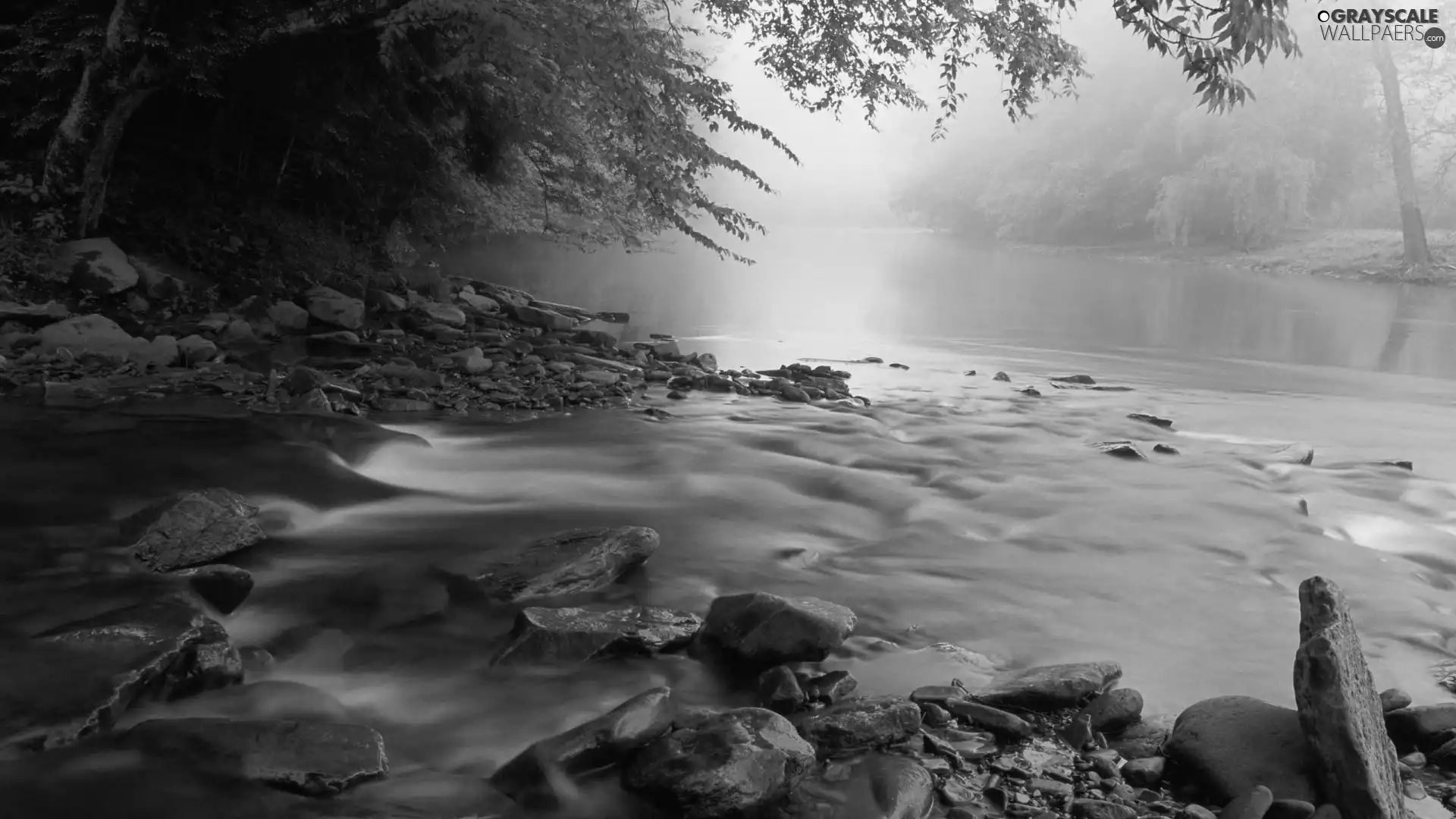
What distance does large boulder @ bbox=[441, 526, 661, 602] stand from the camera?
443cm

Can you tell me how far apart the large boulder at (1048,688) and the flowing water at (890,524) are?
0.27 metres

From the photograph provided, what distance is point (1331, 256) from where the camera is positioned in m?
30.7

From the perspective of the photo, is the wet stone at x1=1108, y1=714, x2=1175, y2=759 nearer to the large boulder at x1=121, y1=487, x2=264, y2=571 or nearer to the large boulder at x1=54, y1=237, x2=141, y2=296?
the large boulder at x1=121, y1=487, x2=264, y2=571

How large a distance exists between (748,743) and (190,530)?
2.86 metres

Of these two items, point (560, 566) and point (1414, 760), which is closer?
point (1414, 760)

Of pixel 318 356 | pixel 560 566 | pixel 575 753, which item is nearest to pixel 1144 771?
pixel 575 753

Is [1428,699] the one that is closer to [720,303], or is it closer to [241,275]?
[241,275]

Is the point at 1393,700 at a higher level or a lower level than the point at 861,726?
higher

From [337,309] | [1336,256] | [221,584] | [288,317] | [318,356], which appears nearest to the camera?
[221,584]

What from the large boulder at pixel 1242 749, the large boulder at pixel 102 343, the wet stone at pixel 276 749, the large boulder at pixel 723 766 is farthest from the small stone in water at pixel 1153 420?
the large boulder at pixel 102 343

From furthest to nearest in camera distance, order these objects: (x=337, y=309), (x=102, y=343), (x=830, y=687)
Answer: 1. (x=337, y=309)
2. (x=102, y=343)
3. (x=830, y=687)

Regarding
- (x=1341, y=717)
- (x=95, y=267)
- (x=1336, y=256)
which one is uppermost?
(x=1336, y=256)

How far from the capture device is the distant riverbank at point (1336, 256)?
89.5 feet

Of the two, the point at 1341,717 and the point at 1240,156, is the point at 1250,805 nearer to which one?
the point at 1341,717
